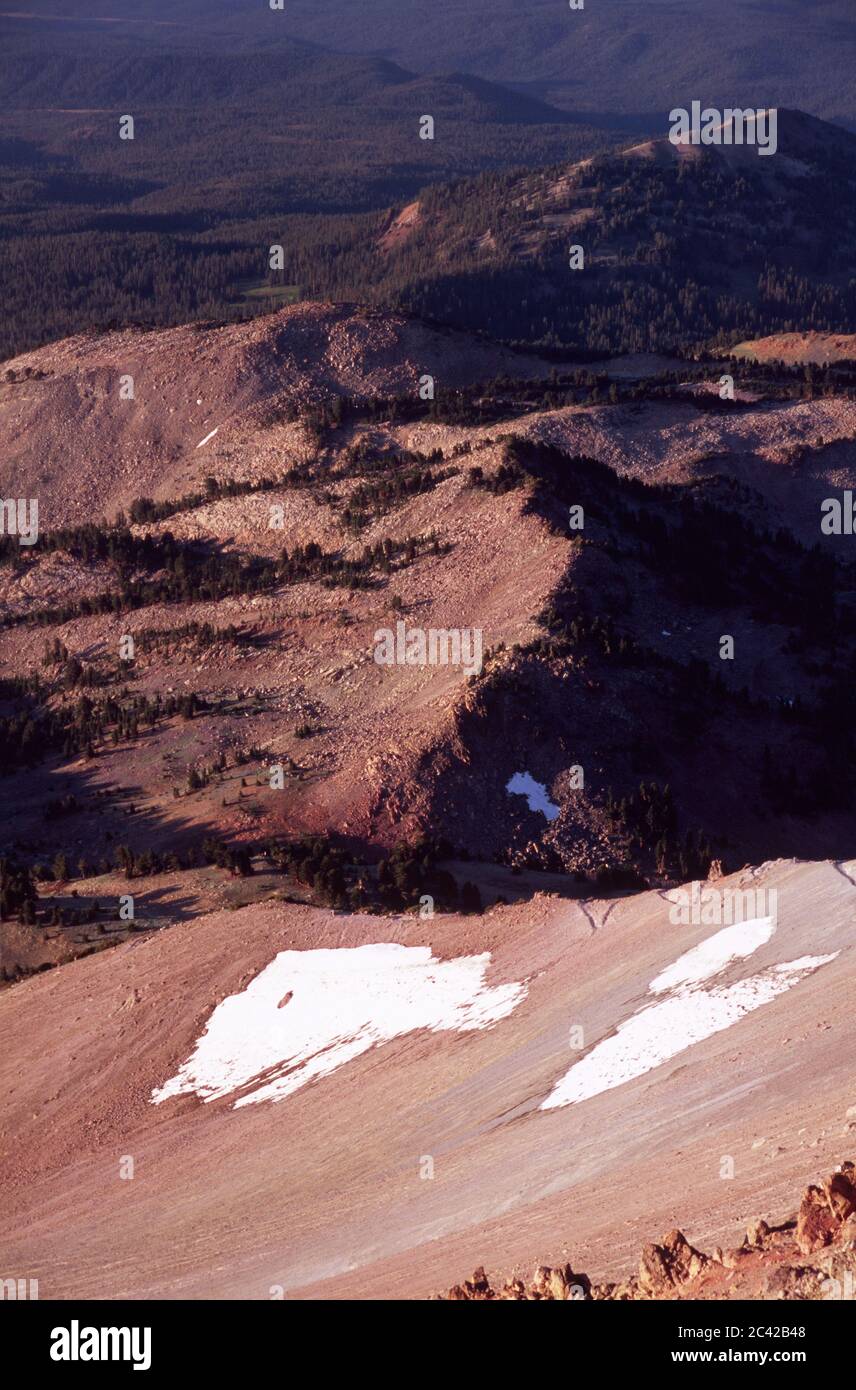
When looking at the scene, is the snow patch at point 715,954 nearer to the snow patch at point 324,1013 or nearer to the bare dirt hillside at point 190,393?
the snow patch at point 324,1013

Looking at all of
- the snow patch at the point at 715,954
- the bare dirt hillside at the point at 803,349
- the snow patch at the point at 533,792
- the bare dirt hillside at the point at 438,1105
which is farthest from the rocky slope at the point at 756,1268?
the bare dirt hillside at the point at 803,349

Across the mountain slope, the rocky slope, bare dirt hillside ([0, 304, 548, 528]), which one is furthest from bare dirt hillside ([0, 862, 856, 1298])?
the mountain slope

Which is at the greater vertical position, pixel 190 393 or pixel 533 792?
pixel 190 393

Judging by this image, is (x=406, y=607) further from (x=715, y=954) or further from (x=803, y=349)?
(x=803, y=349)

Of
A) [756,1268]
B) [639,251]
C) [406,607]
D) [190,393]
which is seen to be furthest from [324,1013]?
[639,251]
